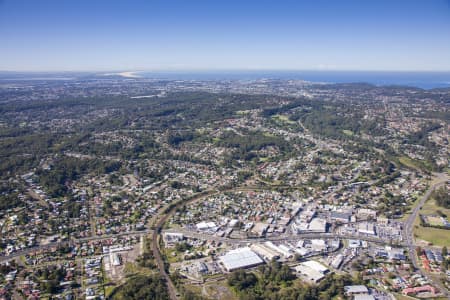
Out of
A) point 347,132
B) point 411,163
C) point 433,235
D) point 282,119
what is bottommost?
point 433,235

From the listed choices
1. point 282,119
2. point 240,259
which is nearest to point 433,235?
point 240,259

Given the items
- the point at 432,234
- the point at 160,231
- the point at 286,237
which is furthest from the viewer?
the point at 160,231

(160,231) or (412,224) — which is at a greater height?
(412,224)

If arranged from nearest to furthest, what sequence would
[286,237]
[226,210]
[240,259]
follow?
[240,259], [286,237], [226,210]

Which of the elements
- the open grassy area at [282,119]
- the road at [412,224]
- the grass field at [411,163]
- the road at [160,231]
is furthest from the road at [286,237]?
the open grassy area at [282,119]

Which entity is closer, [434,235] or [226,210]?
[434,235]

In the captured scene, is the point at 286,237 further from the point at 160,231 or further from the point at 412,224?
the point at 412,224

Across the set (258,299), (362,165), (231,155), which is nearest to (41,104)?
(231,155)

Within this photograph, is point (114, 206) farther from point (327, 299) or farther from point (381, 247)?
point (381, 247)
